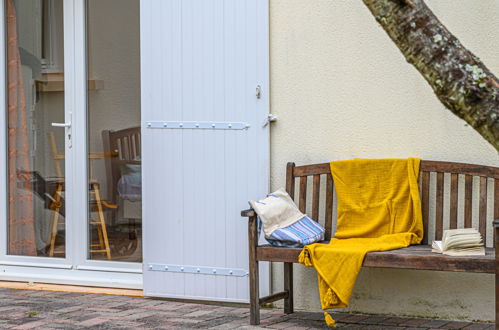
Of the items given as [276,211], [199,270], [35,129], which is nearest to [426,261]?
[276,211]

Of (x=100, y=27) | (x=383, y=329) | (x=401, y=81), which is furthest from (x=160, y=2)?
(x=383, y=329)

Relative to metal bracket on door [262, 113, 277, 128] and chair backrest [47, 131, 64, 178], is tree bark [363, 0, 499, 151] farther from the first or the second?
chair backrest [47, 131, 64, 178]

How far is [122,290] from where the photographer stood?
21.5 feet

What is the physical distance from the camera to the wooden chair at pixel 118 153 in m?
6.64

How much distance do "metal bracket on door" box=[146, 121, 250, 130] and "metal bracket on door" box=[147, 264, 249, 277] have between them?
0.93 meters

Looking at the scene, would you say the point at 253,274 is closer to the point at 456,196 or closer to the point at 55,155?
the point at 456,196

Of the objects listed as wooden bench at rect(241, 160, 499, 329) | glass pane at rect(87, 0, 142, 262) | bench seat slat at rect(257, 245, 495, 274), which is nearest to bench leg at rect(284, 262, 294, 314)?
wooden bench at rect(241, 160, 499, 329)

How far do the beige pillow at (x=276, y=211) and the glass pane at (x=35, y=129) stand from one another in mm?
2073

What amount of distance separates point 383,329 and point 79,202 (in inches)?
104

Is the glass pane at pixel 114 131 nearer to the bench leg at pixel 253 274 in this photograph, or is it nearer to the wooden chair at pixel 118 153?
the wooden chair at pixel 118 153

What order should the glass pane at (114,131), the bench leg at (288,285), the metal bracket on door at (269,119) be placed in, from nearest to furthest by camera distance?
1. the bench leg at (288,285)
2. the metal bracket on door at (269,119)
3. the glass pane at (114,131)

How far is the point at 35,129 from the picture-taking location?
7000mm

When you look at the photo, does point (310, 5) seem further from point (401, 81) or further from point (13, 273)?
point (13, 273)

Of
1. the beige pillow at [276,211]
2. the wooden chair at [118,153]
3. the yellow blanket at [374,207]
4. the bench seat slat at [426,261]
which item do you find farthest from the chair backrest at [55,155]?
the bench seat slat at [426,261]
